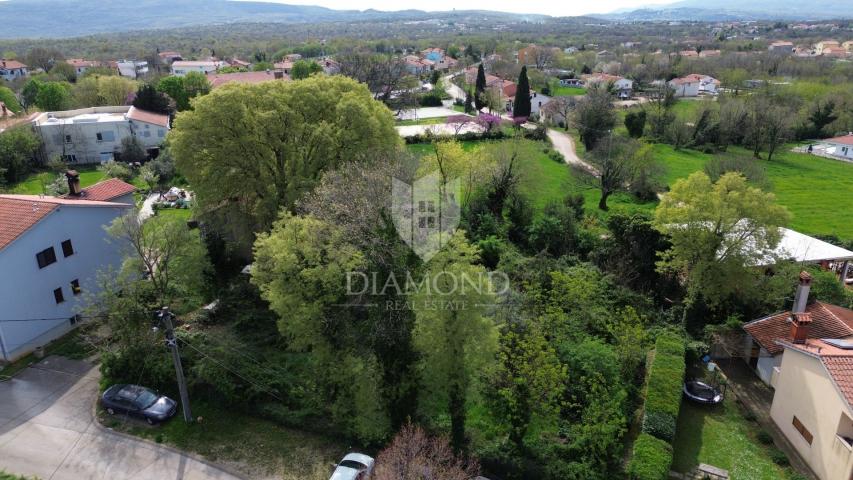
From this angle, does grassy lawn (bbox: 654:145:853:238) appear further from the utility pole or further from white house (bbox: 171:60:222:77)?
white house (bbox: 171:60:222:77)

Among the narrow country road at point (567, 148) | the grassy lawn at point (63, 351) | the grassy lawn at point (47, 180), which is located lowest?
the grassy lawn at point (63, 351)

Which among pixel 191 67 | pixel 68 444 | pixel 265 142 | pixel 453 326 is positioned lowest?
pixel 68 444

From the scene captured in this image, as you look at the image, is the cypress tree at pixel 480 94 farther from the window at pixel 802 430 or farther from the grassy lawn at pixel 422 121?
the window at pixel 802 430

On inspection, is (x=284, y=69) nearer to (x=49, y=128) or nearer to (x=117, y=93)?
(x=117, y=93)

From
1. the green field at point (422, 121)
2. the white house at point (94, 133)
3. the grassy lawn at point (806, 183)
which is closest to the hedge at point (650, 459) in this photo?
the grassy lawn at point (806, 183)

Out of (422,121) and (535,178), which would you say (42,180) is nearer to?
(535,178)

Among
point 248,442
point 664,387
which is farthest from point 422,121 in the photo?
point 248,442
